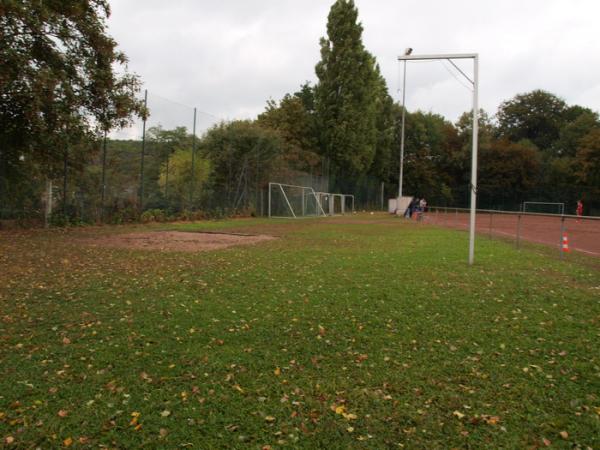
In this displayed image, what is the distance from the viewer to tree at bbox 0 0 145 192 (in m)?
9.80

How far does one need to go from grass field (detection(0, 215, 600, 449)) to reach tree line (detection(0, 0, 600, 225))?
5.95 metres

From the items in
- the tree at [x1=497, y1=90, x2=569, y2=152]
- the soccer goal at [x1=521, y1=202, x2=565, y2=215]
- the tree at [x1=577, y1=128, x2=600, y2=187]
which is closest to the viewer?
the tree at [x1=577, y1=128, x2=600, y2=187]

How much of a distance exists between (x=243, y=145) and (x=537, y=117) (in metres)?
53.5

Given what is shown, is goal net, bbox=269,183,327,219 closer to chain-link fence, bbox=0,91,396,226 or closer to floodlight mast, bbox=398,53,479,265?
chain-link fence, bbox=0,91,396,226

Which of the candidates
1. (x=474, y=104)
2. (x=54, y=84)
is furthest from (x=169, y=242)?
(x=474, y=104)

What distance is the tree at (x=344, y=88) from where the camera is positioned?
122 ft

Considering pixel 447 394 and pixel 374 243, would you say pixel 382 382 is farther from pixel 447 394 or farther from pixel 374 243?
pixel 374 243

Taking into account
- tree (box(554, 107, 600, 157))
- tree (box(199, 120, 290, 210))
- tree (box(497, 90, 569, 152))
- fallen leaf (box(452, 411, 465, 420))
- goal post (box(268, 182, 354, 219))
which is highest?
tree (box(497, 90, 569, 152))

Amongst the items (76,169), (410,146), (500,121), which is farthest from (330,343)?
(500,121)

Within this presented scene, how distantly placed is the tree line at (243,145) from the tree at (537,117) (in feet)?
0.63

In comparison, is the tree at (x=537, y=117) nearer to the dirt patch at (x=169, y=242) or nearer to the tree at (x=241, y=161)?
the tree at (x=241, y=161)

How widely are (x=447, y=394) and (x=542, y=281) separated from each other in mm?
4671

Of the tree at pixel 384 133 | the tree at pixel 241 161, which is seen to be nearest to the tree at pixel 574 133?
the tree at pixel 384 133

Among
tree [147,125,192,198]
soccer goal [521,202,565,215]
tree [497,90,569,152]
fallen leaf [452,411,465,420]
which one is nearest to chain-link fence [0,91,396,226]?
tree [147,125,192,198]
